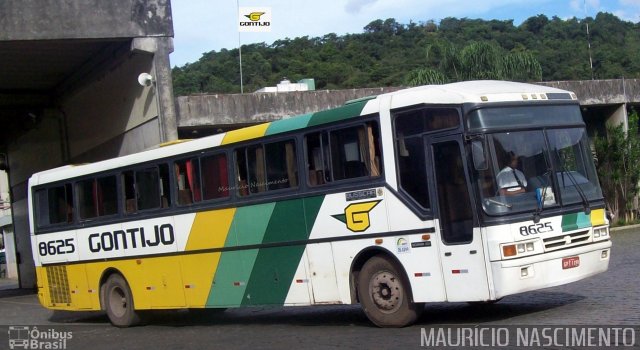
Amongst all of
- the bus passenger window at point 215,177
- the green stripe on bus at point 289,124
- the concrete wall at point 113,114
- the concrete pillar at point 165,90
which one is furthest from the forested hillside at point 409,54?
the green stripe on bus at point 289,124

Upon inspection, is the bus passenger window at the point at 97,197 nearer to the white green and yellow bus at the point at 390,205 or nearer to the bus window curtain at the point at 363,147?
the white green and yellow bus at the point at 390,205

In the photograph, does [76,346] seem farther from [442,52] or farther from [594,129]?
[442,52]

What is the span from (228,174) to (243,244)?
1.16 metres

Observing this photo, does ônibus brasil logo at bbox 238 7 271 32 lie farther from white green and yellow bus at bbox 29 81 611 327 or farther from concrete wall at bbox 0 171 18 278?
concrete wall at bbox 0 171 18 278

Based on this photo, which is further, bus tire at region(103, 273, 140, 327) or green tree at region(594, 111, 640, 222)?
green tree at region(594, 111, 640, 222)

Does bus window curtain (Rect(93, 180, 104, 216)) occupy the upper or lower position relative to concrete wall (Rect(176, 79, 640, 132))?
lower

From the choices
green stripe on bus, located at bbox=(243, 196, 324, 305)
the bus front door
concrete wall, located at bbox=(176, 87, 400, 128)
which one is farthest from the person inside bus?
concrete wall, located at bbox=(176, 87, 400, 128)

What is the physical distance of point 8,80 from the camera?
25.9 meters

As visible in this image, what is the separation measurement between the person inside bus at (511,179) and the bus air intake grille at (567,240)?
2.38 feet

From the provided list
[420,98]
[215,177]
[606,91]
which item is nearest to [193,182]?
[215,177]

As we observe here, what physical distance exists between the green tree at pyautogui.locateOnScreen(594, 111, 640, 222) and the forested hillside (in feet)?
27.4

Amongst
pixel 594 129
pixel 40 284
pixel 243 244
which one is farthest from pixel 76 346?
pixel 594 129

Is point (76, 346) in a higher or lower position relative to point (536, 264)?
lower

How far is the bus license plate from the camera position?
1029cm
